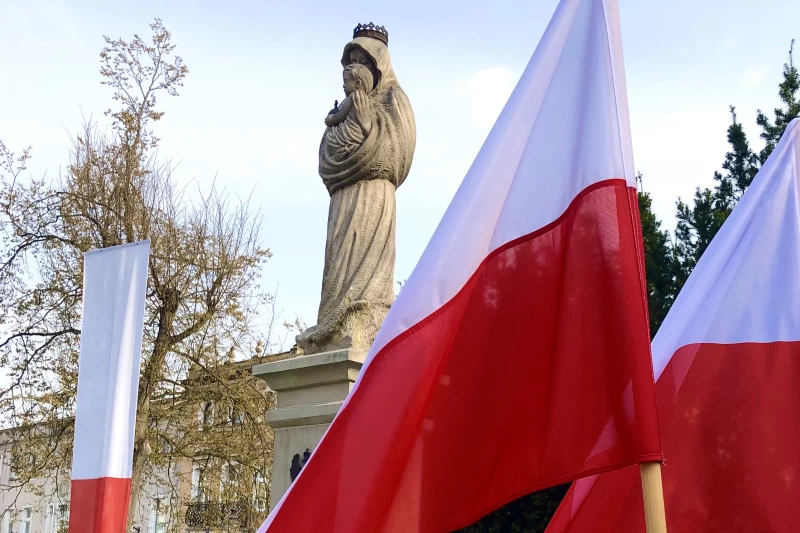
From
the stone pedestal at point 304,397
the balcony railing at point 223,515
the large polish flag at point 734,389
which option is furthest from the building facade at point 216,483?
the large polish flag at point 734,389

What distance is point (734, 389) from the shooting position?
3703 millimetres

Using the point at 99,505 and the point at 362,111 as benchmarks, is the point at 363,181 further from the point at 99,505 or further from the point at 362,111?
the point at 99,505

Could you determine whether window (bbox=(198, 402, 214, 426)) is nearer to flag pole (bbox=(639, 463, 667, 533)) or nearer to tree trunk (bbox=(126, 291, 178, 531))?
tree trunk (bbox=(126, 291, 178, 531))

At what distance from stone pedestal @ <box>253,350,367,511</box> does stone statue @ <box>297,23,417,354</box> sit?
0.25m

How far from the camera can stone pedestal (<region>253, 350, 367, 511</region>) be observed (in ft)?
22.0

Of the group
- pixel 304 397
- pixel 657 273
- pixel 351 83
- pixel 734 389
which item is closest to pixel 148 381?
pixel 657 273

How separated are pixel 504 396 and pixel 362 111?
15.6 feet

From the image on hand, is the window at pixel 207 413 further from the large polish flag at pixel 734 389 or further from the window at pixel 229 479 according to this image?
the large polish flag at pixel 734 389

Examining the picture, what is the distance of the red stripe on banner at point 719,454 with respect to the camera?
11.0 ft

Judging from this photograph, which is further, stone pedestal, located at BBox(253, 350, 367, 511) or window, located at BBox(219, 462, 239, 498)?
window, located at BBox(219, 462, 239, 498)

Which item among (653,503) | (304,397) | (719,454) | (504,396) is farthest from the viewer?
(304,397)

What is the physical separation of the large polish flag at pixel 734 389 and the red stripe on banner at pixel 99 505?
2.03m

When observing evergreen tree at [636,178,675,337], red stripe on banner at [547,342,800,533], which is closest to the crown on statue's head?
red stripe on banner at [547,342,800,533]

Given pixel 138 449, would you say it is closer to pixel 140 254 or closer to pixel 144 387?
pixel 144 387
